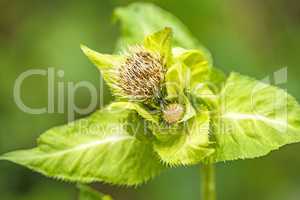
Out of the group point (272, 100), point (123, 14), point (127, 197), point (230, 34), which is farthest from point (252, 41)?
point (272, 100)

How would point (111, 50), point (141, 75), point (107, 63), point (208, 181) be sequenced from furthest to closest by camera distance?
point (111, 50) → point (208, 181) → point (107, 63) → point (141, 75)

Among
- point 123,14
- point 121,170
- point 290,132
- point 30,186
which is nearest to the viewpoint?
point 290,132

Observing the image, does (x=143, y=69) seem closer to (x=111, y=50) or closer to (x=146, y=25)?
(x=146, y=25)

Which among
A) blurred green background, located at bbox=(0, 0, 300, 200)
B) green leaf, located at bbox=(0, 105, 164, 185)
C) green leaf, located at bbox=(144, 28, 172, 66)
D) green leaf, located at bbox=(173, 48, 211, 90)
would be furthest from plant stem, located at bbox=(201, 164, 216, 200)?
blurred green background, located at bbox=(0, 0, 300, 200)

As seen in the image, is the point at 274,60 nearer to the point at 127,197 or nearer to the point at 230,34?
the point at 230,34

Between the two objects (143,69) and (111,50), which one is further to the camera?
(111,50)

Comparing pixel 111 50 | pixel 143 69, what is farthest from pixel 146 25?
pixel 111 50

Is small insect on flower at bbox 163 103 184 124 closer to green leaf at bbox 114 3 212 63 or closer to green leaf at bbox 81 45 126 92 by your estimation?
green leaf at bbox 81 45 126 92
